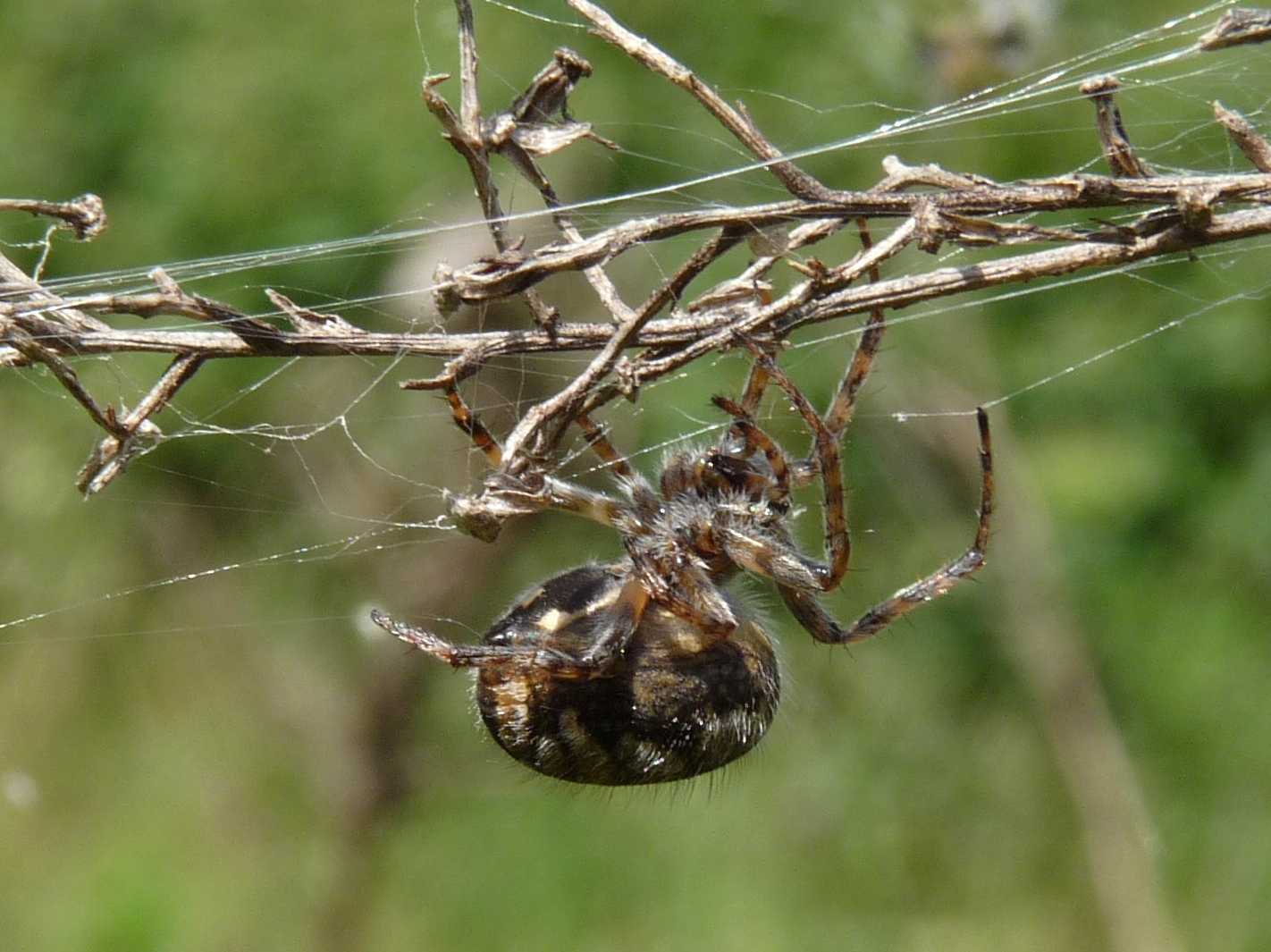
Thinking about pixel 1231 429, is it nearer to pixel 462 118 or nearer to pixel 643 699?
pixel 643 699

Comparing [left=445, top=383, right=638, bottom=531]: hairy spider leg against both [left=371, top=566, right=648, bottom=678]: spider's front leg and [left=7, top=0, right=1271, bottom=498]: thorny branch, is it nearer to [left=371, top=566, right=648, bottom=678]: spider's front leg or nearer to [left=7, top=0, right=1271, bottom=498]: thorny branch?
[left=371, top=566, right=648, bottom=678]: spider's front leg

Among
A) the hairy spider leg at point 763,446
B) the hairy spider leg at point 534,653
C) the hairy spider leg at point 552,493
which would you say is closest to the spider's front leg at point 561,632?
the hairy spider leg at point 534,653

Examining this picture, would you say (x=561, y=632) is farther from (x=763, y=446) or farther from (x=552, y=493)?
(x=763, y=446)

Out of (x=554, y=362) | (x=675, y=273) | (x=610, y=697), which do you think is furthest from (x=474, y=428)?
(x=554, y=362)

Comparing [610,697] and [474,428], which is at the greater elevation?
[474,428]

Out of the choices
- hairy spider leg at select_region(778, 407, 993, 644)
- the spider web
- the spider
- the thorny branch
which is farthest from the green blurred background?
the thorny branch
